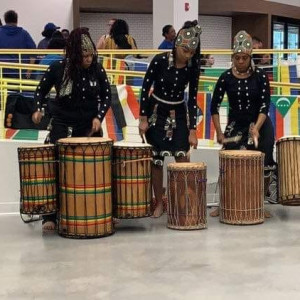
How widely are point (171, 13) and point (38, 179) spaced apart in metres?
7.49

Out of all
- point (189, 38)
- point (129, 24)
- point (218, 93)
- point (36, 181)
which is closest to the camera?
point (36, 181)

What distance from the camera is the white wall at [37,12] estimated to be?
1439 centimetres

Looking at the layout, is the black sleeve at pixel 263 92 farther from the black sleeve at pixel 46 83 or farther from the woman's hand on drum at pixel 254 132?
the black sleeve at pixel 46 83

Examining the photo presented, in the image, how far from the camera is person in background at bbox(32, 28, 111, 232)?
4.96 metres

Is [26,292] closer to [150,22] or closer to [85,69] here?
[85,69]

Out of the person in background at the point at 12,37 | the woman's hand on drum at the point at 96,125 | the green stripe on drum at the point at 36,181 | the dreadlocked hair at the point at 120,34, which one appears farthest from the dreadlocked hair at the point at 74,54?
the dreadlocked hair at the point at 120,34

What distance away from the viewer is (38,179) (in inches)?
191

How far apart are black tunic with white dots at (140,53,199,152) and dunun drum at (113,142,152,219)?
1.30ft

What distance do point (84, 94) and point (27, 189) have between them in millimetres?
893

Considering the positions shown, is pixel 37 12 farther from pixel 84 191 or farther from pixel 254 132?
pixel 84 191

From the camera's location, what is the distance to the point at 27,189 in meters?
4.88

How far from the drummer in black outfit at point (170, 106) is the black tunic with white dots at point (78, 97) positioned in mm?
407

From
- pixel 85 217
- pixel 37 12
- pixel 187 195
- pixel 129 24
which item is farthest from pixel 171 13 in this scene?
pixel 85 217

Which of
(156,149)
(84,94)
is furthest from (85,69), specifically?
(156,149)
